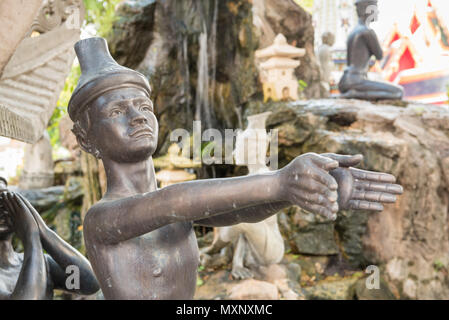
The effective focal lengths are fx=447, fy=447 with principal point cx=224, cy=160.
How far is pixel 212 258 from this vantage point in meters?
5.73

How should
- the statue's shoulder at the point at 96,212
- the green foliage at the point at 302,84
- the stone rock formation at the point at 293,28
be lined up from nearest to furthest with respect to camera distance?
the statue's shoulder at the point at 96,212, the stone rock formation at the point at 293,28, the green foliage at the point at 302,84

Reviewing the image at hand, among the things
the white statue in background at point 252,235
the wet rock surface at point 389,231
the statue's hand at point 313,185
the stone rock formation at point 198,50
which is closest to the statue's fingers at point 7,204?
the statue's hand at point 313,185

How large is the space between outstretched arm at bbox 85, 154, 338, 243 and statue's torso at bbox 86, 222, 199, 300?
0.07 meters

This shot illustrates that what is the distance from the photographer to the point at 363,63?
8859 millimetres

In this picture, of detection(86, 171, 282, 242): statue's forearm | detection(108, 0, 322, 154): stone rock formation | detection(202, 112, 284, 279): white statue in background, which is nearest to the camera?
detection(86, 171, 282, 242): statue's forearm

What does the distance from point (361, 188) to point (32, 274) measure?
123 cm

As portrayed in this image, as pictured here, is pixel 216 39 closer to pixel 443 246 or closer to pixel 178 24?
pixel 178 24

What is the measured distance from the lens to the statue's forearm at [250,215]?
5.41 ft

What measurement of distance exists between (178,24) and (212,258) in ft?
18.7

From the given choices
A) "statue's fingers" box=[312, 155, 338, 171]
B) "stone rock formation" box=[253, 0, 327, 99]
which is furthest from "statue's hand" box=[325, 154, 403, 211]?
"stone rock formation" box=[253, 0, 327, 99]

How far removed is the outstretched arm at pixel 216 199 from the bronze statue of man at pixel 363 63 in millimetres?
7273

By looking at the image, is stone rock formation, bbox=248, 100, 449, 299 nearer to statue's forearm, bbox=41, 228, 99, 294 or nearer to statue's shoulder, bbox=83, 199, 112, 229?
statue's forearm, bbox=41, 228, 99, 294

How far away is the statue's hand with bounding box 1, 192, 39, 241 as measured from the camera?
1792 millimetres

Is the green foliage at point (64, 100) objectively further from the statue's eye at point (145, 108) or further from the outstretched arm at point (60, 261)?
the statue's eye at point (145, 108)
